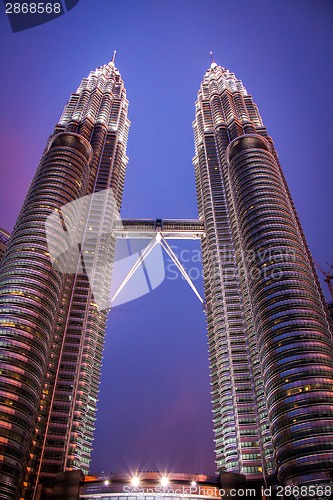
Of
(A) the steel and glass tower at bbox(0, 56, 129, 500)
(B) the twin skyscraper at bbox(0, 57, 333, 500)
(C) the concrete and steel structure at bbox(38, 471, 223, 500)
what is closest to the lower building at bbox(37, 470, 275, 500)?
(C) the concrete and steel structure at bbox(38, 471, 223, 500)

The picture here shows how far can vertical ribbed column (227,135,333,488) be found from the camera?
282 ft

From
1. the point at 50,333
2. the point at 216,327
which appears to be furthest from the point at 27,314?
the point at 216,327

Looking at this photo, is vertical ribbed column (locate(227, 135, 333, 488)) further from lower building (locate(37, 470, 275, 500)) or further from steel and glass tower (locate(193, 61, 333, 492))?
lower building (locate(37, 470, 275, 500))

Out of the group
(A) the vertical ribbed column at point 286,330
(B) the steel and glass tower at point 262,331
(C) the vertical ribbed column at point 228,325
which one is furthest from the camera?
(C) the vertical ribbed column at point 228,325

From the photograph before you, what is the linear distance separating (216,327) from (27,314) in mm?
56370

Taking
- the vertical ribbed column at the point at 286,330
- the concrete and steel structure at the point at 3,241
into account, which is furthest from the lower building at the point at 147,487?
the concrete and steel structure at the point at 3,241

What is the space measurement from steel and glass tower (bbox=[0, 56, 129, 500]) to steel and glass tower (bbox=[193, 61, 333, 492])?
36.3 metres

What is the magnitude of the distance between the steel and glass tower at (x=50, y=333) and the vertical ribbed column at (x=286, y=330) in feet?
159

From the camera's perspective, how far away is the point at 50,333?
107625mm

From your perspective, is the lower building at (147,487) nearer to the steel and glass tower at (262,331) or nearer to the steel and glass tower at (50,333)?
the steel and glass tower at (50,333)

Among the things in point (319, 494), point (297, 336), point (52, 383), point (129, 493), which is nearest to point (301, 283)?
point (297, 336)

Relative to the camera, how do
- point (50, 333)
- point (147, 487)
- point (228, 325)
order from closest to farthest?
1. point (147, 487)
2. point (50, 333)
3. point (228, 325)

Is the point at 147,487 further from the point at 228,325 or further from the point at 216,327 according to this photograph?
the point at 216,327

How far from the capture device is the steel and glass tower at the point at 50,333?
301 ft
